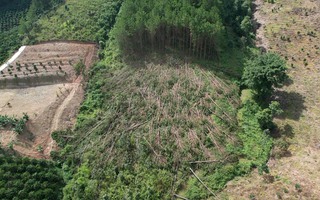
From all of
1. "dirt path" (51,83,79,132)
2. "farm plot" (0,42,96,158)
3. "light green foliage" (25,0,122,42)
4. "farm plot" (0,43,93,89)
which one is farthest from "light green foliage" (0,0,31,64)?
"dirt path" (51,83,79,132)

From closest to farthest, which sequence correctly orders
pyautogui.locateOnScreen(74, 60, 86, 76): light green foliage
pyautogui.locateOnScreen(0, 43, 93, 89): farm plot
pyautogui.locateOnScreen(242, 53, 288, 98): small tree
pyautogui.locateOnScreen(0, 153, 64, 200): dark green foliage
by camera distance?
pyautogui.locateOnScreen(0, 153, 64, 200): dark green foliage
pyautogui.locateOnScreen(242, 53, 288, 98): small tree
pyautogui.locateOnScreen(74, 60, 86, 76): light green foliage
pyautogui.locateOnScreen(0, 43, 93, 89): farm plot

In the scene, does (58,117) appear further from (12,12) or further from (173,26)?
(12,12)

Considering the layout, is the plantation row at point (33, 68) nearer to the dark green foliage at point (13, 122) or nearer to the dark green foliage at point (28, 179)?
the dark green foliage at point (13, 122)

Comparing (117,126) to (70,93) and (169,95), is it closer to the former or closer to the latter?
(169,95)

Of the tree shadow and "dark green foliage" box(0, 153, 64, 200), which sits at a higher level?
the tree shadow

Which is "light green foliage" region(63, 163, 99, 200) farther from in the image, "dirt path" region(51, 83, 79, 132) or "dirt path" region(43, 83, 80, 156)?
"dirt path" region(51, 83, 79, 132)

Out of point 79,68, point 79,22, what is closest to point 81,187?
point 79,68

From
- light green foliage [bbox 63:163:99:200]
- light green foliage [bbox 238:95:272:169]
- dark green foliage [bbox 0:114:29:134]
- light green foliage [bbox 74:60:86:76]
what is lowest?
light green foliage [bbox 63:163:99:200]

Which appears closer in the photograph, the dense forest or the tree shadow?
the dense forest
